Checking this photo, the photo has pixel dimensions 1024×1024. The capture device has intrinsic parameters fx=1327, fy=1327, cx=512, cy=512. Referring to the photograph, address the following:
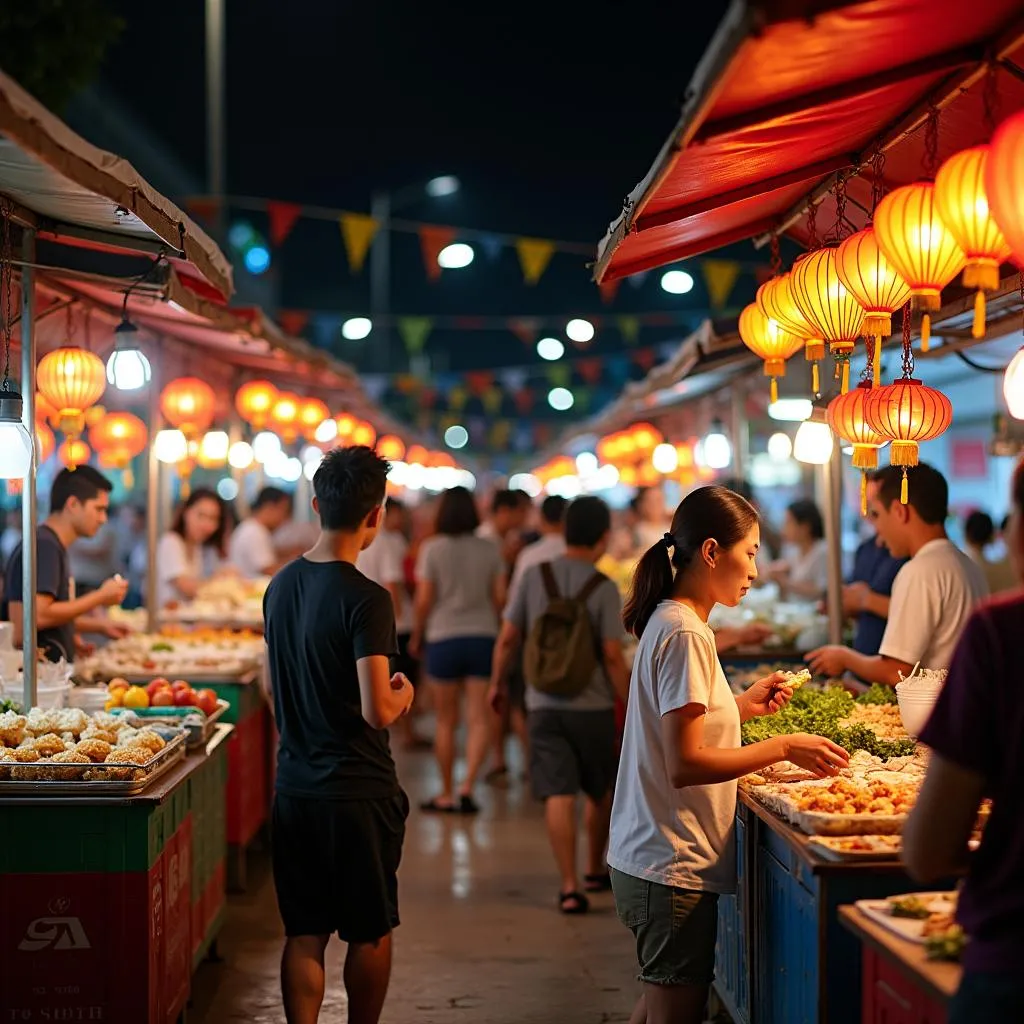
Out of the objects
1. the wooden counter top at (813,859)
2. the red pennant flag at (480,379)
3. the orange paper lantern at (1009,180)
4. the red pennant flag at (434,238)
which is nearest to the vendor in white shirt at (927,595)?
the wooden counter top at (813,859)

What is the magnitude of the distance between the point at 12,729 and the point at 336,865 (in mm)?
1533

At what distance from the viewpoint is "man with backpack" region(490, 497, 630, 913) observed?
744 cm

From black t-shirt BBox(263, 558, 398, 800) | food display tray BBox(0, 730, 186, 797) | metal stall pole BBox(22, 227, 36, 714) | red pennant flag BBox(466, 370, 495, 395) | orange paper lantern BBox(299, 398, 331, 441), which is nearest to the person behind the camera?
black t-shirt BBox(263, 558, 398, 800)

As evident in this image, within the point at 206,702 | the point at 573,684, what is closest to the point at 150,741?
the point at 206,702

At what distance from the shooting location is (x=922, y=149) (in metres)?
5.22

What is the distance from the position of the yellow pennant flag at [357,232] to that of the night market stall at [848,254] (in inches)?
342

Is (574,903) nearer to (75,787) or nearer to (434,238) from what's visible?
(75,787)

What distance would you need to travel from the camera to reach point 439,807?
33.2 feet

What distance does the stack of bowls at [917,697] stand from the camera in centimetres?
485

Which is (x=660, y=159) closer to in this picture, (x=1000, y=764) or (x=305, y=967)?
(x=1000, y=764)

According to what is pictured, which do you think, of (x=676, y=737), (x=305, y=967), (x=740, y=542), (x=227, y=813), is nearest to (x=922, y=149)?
(x=740, y=542)

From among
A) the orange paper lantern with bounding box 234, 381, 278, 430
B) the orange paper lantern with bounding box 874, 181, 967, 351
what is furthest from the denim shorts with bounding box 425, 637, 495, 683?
the orange paper lantern with bounding box 874, 181, 967, 351

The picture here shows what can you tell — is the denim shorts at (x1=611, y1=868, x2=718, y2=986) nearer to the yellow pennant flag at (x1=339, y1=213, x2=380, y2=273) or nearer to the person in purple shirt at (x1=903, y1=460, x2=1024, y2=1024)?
the person in purple shirt at (x1=903, y1=460, x2=1024, y2=1024)

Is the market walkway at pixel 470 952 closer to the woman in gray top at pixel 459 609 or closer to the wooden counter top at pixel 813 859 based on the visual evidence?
the woman in gray top at pixel 459 609
